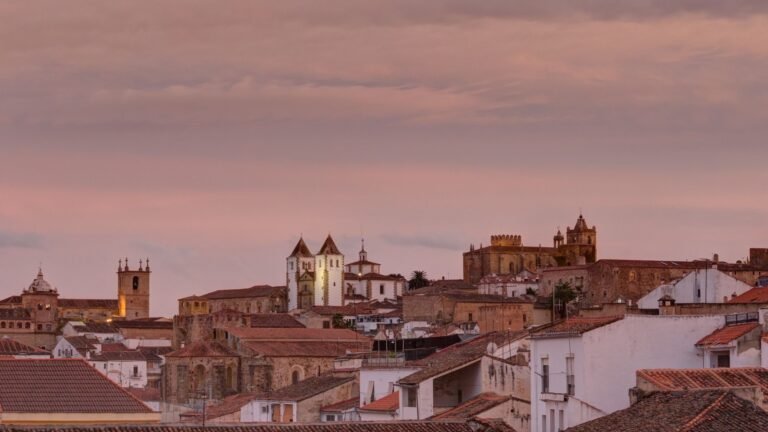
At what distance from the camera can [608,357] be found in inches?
1455

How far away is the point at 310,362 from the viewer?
113000 millimetres

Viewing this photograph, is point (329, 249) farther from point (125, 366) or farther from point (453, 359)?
point (453, 359)

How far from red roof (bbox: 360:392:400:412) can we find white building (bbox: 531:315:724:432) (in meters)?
9.59

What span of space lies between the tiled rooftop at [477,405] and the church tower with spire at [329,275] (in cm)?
14169

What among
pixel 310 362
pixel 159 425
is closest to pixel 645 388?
pixel 159 425

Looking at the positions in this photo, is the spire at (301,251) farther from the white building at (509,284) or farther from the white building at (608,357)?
the white building at (608,357)

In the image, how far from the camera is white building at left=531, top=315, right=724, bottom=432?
3675 centimetres

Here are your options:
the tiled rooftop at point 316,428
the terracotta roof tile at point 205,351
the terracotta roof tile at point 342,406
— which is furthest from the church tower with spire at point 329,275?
the tiled rooftop at point 316,428

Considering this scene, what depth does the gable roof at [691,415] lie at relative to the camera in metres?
28.9

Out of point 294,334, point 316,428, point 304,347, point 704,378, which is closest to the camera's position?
point 316,428

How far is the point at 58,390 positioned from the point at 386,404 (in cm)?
1558

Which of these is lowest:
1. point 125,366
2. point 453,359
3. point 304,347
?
point 125,366

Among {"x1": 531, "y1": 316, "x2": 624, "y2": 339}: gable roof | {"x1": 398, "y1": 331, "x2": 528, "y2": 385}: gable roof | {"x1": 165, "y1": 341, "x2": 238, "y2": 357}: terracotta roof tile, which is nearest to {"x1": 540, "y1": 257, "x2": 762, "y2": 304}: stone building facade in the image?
{"x1": 165, "y1": 341, "x2": 238, "y2": 357}: terracotta roof tile

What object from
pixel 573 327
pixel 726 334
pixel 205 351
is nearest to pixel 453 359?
pixel 573 327
